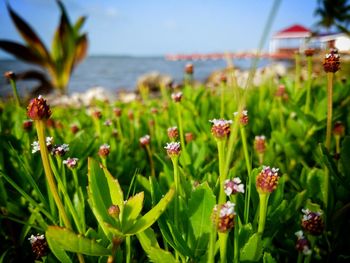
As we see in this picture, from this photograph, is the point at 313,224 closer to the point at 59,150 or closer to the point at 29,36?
the point at 59,150

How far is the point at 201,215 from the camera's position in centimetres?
64

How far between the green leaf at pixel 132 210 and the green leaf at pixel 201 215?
0.38 feet

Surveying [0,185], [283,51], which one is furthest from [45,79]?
[283,51]

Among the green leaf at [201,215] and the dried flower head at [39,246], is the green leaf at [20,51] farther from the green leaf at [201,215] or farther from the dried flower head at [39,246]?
the green leaf at [201,215]

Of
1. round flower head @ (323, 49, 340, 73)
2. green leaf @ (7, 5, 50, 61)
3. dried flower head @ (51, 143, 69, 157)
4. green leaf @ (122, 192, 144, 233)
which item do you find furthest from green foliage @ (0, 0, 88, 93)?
green leaf @ (122, 192, 144, 233)

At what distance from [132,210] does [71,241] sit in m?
0.12

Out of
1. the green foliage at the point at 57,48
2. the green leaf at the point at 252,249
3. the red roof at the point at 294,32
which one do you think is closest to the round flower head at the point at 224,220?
the green leaf at the point at 252,249

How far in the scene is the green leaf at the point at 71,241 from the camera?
0.50 m

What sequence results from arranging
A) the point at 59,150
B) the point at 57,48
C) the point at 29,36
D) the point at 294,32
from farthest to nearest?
the point at 294,32, the point at 57,48, the point at 29,36, the point at 59,150

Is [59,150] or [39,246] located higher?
[59,150]

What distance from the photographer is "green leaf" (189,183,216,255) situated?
2.06 feet

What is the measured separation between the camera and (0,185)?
2.98 feet

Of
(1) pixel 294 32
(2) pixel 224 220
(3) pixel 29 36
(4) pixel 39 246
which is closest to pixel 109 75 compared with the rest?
(3) pixel 29 36

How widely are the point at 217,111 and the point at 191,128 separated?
0.76ft
